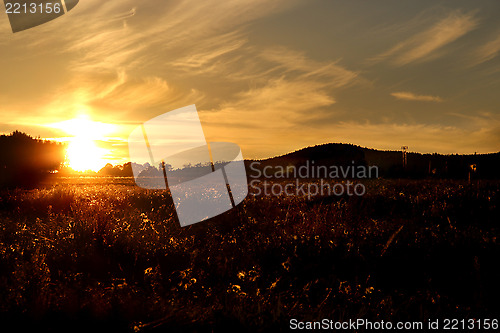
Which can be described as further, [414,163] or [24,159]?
[414,163]

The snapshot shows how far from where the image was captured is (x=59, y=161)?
42.5 meters

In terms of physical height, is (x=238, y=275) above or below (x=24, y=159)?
below

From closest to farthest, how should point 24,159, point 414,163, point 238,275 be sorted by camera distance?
1. point 238,275
2. point 24,159
3. point 414,163

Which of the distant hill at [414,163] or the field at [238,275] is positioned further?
the distant hill at [414,163]

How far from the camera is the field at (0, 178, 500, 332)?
3.81m

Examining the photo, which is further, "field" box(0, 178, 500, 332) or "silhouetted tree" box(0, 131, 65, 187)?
"silhouetted tree" box(0, 131, 65, 187)

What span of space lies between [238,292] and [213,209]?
27.5ft

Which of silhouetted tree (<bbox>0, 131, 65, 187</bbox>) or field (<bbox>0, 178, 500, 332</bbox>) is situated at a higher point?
silhouetted tree (<bbox>0, 131, 65, 187</bbox>)

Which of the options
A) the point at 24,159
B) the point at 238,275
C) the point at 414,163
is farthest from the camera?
the point at 414,163

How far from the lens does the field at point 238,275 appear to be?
3810mm

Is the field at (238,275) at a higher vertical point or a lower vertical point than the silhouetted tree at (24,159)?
lower

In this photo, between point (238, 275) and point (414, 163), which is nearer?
point (238, 275)

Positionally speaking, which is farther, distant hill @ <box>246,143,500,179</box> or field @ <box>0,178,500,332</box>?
distant hill @ <box>246,143,500,179</box>

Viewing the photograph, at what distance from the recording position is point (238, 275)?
5.39m
